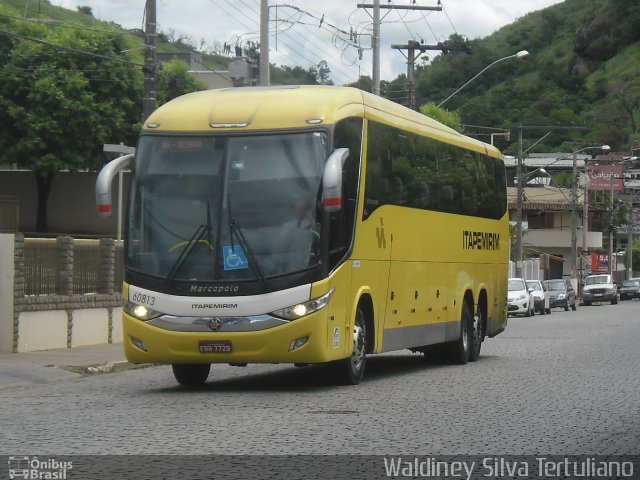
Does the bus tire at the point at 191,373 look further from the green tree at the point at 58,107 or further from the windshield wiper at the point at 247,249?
the green tree at the point at 58,107

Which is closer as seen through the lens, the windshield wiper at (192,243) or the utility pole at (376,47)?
the windshield wiper at (192,243)

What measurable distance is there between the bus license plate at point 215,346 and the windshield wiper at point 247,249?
0.81 metres

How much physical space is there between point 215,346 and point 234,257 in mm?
1084

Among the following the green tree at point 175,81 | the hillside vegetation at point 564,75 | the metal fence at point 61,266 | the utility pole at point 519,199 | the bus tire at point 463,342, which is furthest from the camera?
the hillside vegetation at point 564,75

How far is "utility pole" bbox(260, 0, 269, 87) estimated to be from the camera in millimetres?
31411

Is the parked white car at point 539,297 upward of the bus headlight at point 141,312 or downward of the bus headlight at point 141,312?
downward

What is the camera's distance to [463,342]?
75.2 feet

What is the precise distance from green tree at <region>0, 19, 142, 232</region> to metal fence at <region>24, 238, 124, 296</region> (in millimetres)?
29873

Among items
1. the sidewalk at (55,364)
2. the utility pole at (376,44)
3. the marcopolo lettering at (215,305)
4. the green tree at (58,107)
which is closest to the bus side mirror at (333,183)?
the marcopolo lettering at (215,305)

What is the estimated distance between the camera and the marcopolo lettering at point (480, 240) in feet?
76.0

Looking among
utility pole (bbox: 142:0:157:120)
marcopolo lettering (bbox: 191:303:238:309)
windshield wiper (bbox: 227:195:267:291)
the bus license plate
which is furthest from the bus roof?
utility pole (bbox: 142:0:157:120)

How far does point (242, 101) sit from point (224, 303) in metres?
2.70

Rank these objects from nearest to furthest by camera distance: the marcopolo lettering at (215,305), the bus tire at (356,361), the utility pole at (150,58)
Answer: the marcopolo lettering at (215,305) < the bus tire at (356,361) < the utility pole at (150,58)

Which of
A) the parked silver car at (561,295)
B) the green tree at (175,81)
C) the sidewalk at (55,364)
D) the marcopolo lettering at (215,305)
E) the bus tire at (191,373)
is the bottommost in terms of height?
the parked silver car at (561,295)
